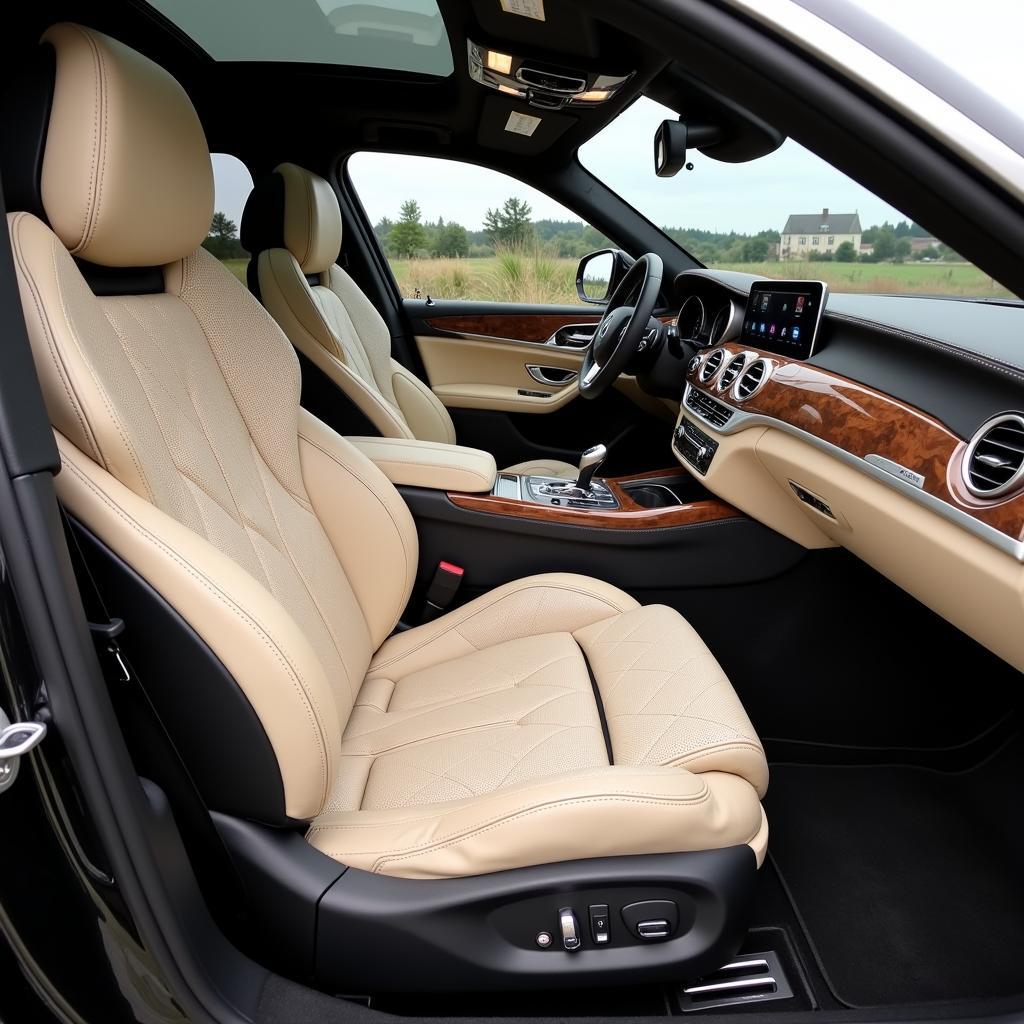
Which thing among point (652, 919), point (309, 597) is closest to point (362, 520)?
point (309, 597)

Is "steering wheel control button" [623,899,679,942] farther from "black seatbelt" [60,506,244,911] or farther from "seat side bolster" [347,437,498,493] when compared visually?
"seat side bolster" [347,437,498,493]

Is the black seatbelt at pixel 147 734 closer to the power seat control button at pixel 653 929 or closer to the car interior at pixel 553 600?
the car interior at pixel 553 600

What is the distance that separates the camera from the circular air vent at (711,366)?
1845 millimetres

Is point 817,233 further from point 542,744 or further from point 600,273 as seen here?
point 600,273

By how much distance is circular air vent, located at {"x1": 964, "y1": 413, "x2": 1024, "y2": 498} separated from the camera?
0.95 m

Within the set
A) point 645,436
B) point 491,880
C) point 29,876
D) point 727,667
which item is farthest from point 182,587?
point 645,436

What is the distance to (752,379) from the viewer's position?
1.65 meters

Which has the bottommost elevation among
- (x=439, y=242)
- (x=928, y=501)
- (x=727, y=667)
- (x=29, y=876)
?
(x=727, y=667)

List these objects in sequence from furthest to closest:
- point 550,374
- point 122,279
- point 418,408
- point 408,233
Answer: point 550,374 → point 408,233 → point 418,408 → point 122,279

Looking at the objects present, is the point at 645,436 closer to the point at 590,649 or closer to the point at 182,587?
the point at 590,649

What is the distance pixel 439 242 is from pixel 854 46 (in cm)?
256

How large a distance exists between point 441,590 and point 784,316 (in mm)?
914

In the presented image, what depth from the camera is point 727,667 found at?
1.72 meters

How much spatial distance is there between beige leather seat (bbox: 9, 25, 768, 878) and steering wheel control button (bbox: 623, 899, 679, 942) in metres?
0.07
